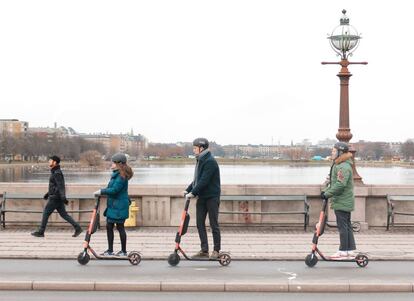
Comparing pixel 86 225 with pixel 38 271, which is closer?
pixel 38 271

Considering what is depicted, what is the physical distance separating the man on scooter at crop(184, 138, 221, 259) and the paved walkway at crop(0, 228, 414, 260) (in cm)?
61

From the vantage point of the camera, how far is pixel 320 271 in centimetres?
934

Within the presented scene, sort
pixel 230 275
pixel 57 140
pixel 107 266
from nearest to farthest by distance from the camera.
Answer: pixel 230 275
pixel 107 266
pixel 57 140

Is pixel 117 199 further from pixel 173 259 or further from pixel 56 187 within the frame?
pixel 56 187

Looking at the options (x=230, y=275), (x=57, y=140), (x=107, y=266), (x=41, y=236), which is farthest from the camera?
(x=57, y=140)

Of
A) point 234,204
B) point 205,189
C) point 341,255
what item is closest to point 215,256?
point 205,189

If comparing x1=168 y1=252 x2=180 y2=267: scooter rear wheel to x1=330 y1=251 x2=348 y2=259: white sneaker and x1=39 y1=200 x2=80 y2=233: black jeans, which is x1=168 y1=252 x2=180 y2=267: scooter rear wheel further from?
x1=39 y1=200 x2=80 y2=233: black jeans

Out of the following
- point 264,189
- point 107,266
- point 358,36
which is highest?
point 358,36

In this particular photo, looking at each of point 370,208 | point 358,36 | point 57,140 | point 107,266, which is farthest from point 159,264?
point 57,140

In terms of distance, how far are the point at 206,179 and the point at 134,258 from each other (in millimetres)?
1504

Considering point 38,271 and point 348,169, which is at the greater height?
point 348,169

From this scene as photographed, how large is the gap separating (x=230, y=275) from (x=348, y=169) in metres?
2.31

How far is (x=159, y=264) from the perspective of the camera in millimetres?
9820

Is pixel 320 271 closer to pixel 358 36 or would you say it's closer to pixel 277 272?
pixel 277 272
